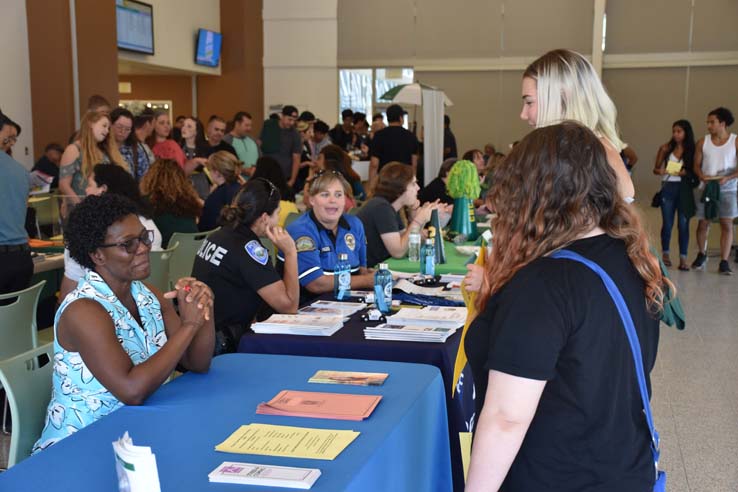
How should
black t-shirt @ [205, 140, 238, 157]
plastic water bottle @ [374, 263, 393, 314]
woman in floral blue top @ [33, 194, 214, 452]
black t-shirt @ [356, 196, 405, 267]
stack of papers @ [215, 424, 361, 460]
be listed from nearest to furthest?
stack of papers @ [215, 424, 361, 460]
woman in floral blue top @ [33, 194, 214, 452]
plastic water bottle @ [374, 263, 393, 314]
black t-shirt @ [356, 196, 405, 267]
black t-shirt @ [205, 140, 238, 157]

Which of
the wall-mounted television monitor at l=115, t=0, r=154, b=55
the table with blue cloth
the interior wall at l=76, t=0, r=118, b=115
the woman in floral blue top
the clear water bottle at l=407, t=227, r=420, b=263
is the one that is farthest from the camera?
the wall-mounted television monitor at l=115, t=0, r=154, b=55

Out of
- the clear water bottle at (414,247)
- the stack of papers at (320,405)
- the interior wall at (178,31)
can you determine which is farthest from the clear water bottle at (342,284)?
the interior wall at (178,31)

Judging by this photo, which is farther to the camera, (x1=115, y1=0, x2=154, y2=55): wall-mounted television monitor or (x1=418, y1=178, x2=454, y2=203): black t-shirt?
(x1=115, y1=0, x2=154, y2=55): wall-mounted television monitor

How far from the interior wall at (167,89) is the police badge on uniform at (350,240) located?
9.72 meters

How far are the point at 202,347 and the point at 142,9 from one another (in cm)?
939

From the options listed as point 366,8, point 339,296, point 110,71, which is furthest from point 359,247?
point 366,8

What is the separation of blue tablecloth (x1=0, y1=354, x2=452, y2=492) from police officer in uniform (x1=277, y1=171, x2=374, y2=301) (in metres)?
1.30

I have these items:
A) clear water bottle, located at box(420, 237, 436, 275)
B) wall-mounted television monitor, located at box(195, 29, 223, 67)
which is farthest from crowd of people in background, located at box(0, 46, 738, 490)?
wall-mounted television monitor, located at box(195, 29, 223, 67)

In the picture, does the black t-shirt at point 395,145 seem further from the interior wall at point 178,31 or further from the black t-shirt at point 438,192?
the interior wall at point 178,31

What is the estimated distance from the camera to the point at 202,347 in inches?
91.5

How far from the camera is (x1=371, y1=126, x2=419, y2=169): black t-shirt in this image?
8516 millimetres

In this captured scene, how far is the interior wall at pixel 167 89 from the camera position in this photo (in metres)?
13.1

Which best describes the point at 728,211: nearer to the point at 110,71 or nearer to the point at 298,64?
the point at 110,71

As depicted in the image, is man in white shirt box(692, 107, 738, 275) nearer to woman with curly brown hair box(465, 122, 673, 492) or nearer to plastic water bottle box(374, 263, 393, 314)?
plastic water bottle box(374, 263, 393, 314)
